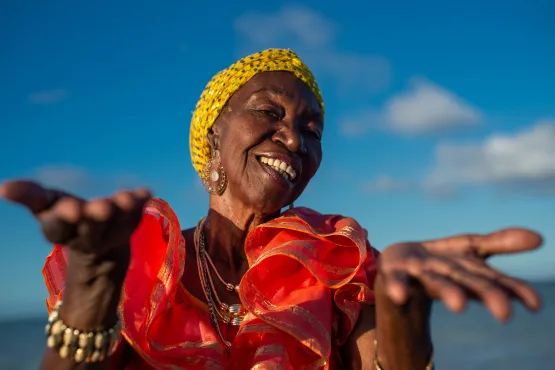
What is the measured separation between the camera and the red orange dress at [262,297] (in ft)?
7.99

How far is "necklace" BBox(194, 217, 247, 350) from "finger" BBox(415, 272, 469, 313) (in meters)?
1.38

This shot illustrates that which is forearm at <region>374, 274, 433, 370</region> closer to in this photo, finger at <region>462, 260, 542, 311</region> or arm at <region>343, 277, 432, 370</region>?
arm at <region>343, 277, 432, 370</region>

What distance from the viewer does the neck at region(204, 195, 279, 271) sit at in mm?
3002

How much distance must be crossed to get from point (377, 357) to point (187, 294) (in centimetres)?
100

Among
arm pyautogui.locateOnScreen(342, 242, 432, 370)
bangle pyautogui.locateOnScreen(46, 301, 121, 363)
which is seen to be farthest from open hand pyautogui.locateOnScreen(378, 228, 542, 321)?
bangle pyautogui.locateOnScreen(46, 301, 121, 363)

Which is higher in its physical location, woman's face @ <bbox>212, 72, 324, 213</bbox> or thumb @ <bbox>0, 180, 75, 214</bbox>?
woman's face @ <bbox>212, 72, 324, 213</bbox>

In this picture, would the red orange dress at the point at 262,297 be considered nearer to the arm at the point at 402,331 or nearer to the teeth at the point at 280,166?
the teeth at the point at 280,166

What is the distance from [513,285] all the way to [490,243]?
0.13 metres

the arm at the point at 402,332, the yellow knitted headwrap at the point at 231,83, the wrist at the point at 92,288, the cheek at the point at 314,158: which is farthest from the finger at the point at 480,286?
the yellow knitted headwrap at the point at 231,83

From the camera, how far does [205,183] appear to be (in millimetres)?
3197

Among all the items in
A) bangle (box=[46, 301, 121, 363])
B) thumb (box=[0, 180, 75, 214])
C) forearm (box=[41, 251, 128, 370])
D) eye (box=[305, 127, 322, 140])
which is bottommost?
bangle (box=[46, 301, 121, 363])

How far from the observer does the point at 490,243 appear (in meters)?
1.55

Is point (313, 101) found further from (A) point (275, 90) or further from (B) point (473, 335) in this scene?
(B) point (473, 335)

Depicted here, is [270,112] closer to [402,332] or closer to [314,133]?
[314,133]
